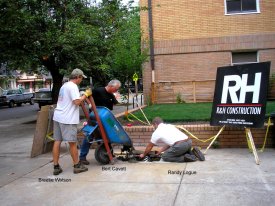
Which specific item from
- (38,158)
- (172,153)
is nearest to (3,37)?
(38,158)

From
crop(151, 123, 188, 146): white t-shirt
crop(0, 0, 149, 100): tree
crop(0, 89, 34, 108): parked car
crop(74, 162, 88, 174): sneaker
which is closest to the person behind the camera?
crop(74, 162, 88, 174): sneaker

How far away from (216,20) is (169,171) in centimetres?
1188

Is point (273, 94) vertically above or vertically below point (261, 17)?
below

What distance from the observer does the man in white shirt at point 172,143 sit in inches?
278

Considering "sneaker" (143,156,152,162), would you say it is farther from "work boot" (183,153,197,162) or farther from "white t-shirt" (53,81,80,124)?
"white t-shirt" (53,81,80,124)

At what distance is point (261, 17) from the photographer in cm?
1683

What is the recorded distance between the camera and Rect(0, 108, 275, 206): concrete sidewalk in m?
5.17

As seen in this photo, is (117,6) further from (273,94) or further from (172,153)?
(172,153)

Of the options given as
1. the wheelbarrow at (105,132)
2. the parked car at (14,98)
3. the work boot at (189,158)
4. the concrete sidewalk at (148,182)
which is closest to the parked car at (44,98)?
the parked car at (14,98)

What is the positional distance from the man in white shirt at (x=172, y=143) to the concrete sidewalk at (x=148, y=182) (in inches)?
7.2

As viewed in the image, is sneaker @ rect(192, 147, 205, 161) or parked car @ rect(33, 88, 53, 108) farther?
parked car @ rect(33, 88, 53, 108)

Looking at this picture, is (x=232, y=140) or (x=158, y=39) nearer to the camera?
(x=232, y=140)

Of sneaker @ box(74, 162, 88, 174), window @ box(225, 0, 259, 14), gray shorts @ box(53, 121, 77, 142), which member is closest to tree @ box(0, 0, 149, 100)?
window @ box(225, 0, 259, 14)

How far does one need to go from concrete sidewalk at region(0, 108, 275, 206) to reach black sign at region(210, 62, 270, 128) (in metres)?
0.71
